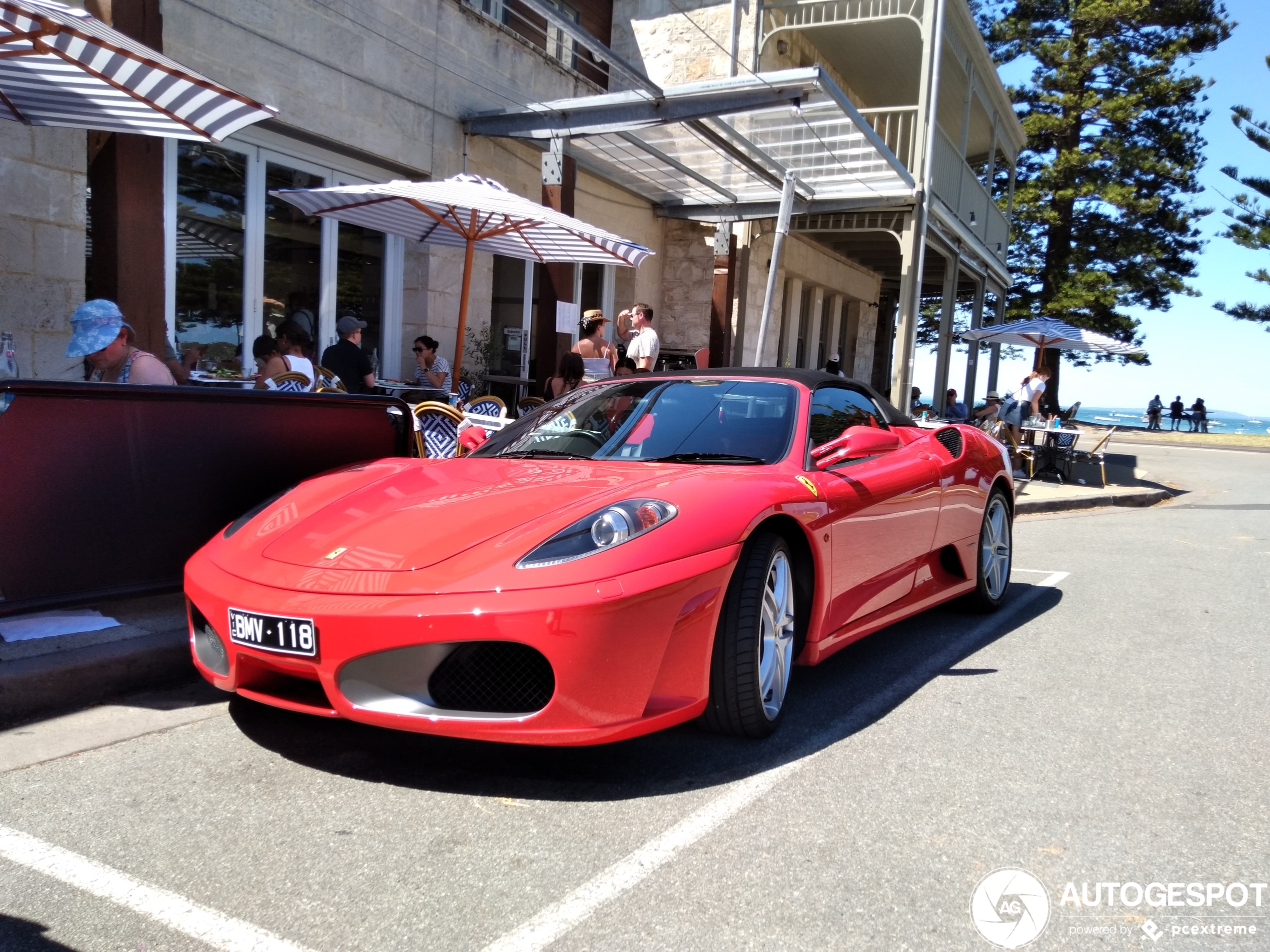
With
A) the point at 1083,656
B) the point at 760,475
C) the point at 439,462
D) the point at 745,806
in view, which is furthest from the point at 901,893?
the point at 1083,656

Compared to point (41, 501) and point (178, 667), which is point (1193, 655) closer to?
point (178, 667)

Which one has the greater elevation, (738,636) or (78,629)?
(738,636)

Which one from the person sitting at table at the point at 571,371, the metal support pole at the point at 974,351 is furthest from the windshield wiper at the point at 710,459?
the metal support pole at the point at 974,351

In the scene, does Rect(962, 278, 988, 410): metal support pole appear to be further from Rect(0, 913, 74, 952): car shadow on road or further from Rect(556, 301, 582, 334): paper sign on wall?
Rect(0, 913, 74, 952): car shadow on road

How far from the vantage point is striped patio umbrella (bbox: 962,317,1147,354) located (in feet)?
54.7

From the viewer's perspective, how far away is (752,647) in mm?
3025

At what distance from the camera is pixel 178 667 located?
372 centimetres

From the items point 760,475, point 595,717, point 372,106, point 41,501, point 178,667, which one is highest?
point 372,106

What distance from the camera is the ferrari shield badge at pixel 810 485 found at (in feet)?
11.5

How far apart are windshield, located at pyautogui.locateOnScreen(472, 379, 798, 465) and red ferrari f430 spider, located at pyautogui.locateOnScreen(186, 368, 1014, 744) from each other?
1 cm

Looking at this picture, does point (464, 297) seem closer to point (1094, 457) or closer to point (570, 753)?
point (570, 753)

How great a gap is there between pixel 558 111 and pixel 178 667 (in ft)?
25.9

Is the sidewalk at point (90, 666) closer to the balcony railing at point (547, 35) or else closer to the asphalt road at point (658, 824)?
the asphalt road at point (658, 824)

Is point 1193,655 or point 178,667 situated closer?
point 178,667
